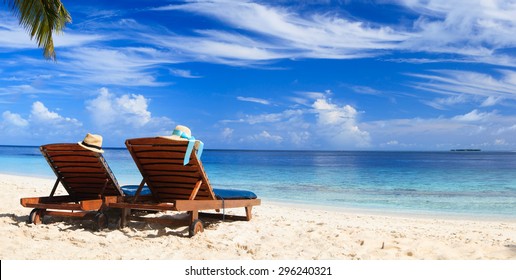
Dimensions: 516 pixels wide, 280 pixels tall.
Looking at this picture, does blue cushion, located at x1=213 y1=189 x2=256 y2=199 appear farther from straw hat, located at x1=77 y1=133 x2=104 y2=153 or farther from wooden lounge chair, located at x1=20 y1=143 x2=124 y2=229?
straw hat, located at x1=77 y1=133 x2=104 y2=153

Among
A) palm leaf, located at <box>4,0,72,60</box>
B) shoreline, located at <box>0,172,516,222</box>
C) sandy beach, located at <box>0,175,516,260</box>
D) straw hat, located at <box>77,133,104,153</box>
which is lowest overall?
sandy beach, located at <box>0,175,516,260</box>

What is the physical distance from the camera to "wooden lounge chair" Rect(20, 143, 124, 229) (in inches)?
216

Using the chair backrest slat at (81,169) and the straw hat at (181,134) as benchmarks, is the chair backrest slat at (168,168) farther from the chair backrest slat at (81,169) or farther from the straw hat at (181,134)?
the chair backrest slat at (81,169)

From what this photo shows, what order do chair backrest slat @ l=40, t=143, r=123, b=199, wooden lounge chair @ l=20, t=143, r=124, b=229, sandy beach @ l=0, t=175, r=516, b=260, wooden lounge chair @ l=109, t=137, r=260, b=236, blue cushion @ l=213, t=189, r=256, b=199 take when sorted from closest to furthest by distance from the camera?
sandy beach @ l=0, t=175, r=516, b=260
wooden lounge chair @ l=109, t=137, r=260, b=236
wooden lounge chair @ l=20, t=143, r=124, b=229
chair backrest slat @ l=40, t=143, r=123, b=199
blue cushion @ l=213, t=189, r=256, b=199

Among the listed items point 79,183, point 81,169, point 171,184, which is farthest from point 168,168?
point 79,183

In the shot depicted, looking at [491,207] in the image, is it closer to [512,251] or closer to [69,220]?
[512,251]

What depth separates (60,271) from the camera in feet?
12.5

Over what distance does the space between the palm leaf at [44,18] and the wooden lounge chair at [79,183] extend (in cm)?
405

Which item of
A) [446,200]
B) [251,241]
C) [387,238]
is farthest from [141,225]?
[446,200]

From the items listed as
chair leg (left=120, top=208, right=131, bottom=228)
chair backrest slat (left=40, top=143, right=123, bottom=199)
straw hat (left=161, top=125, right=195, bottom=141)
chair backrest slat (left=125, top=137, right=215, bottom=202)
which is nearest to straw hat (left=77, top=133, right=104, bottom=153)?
chair backrest slat (left=40, top=143, right=123, bottom=199)

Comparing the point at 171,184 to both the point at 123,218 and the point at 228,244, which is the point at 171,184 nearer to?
the point at 123,218

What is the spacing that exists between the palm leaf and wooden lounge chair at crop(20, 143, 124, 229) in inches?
160

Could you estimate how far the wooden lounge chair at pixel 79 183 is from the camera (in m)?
5.49

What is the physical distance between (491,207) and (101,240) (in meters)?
9.87
